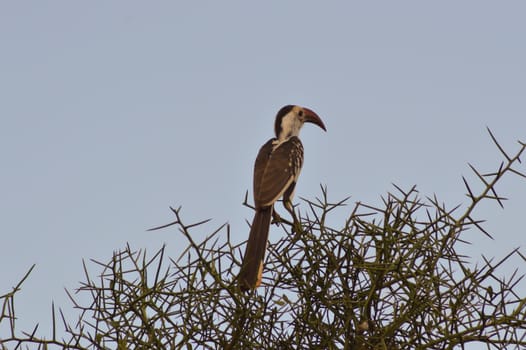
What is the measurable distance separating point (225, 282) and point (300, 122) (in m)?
4.09

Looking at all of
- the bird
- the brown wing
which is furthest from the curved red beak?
the brown wing

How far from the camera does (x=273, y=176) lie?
5.03 m

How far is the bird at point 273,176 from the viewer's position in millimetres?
2759

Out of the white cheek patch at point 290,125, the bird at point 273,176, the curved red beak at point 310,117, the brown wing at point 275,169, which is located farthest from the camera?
the curved red beak at point 310,117

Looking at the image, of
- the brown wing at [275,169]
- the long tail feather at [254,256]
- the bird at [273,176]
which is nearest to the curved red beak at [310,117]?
the bird at [273,176]

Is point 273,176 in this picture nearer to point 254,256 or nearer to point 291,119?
point 291,119

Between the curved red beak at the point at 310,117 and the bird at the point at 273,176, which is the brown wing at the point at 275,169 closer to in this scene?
the bird at the point at 273,176

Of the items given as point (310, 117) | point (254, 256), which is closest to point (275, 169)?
point (310, 117)

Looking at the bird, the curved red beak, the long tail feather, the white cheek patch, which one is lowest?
the long tail feather

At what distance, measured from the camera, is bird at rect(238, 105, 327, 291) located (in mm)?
2759

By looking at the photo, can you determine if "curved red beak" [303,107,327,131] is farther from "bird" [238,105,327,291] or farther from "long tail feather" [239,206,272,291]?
"long tail feather" [239,206,272,291]

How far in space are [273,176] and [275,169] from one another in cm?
14

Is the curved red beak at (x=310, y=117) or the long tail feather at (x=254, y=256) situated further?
the curved red beak at (x=310, y=117)

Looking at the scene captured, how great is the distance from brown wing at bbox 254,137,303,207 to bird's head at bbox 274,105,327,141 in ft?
1.10
